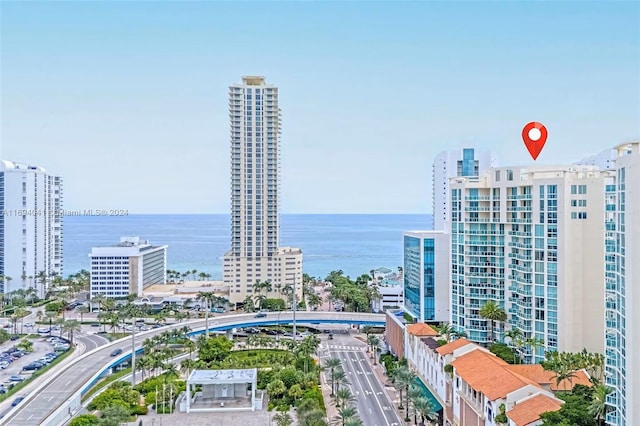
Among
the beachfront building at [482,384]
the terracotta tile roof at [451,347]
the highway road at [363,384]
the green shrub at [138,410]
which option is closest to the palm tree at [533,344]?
the beachfront building at [482,384]

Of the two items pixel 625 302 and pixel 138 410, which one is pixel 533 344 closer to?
pixel 625 302

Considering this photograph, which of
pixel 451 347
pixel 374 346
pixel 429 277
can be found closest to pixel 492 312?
A: pixel 451 347

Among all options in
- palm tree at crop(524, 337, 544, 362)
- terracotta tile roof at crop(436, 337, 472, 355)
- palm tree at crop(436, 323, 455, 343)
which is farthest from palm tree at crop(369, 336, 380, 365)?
palm tree at crop(524, 337, 544, 362)

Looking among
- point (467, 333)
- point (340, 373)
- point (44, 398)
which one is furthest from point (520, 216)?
point (44, 398)

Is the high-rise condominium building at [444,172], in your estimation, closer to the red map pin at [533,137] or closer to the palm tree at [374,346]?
the palm tree at [374,346]

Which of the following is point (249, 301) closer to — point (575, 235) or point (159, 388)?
point (159, 388)

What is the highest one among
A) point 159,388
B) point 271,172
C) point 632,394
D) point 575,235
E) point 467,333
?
point 271,172

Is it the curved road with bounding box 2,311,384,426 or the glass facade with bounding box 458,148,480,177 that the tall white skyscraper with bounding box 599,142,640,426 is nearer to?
the curved road with bounding box 2,311,384,426
